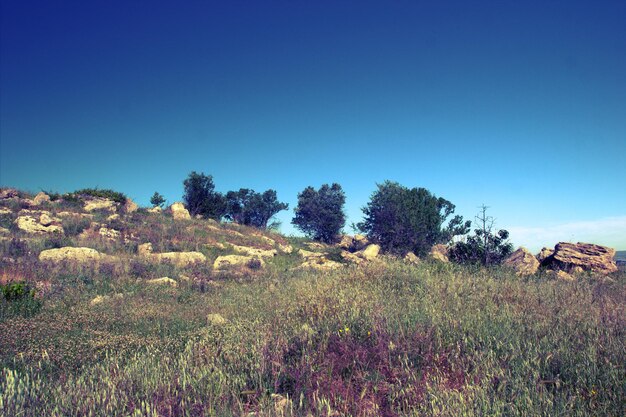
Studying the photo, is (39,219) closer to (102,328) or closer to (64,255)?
(64,255)

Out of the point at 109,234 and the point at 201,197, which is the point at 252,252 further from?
the point at 201,197

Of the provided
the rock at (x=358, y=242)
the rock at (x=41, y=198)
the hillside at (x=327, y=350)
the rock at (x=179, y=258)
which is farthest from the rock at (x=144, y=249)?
the rock at (x=358, y=242)

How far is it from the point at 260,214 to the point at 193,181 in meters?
12.7

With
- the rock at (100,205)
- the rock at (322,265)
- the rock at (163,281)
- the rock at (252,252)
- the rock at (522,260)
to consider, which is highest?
the rock at (100,205)

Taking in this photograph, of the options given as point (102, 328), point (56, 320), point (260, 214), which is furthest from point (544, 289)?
point (260, 214)

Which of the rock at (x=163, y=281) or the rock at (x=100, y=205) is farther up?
the rock at (x=100, y=205)

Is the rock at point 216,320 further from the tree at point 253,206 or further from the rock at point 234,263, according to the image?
the tree at point 253,206

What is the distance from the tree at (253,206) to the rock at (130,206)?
75.3 ft

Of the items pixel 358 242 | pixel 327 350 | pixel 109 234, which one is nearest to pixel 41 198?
pixel 109 234

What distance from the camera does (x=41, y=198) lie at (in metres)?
26.1

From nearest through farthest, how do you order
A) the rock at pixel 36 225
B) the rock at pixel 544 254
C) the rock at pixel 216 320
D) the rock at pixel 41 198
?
the rock at pixel 216 320 < the rock at pixel 36 225 < the rock at pixel 544 254 < the rock at pixel 41 198

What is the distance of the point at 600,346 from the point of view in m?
4.10

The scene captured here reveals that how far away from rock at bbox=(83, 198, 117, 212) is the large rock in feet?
93.6

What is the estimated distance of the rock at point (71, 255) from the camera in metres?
14.3
